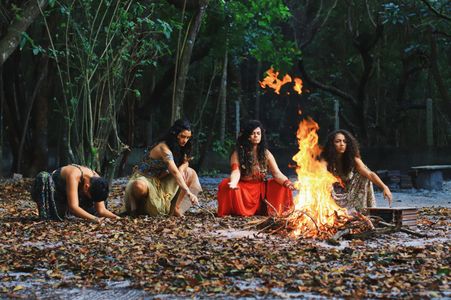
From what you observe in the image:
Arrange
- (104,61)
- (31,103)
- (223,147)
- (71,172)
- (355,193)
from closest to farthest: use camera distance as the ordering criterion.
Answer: (71,172)
(355,193)
(104,61)
(31,103)
(223,147)

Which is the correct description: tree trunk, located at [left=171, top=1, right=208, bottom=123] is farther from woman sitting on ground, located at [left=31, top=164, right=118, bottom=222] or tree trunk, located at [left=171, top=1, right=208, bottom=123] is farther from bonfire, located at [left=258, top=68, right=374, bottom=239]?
bonfire, located at [left=258, top=68, right=374, bottom=239]

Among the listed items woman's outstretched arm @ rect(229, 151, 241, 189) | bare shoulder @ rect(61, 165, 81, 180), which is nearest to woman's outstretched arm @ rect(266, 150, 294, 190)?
woman's outstretched arm @ rect(229, 151, 241, 189)

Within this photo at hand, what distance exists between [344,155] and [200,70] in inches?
498

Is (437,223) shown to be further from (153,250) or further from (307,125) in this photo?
(153,250)

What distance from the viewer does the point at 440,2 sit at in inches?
578

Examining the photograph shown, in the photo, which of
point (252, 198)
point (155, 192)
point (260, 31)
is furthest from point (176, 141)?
point (260, 31)

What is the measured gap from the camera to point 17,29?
33.6 ft

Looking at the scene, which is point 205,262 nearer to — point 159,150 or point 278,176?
point 159,150

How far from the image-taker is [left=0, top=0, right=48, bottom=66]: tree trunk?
10148 millimetres

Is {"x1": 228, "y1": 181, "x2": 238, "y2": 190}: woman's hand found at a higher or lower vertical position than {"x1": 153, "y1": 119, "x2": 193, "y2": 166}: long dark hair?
lower

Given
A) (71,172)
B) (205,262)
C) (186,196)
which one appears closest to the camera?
(205,262)

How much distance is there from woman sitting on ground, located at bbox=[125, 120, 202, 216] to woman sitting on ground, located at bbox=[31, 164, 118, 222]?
0.52 meters

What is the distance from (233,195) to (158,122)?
14036 mm

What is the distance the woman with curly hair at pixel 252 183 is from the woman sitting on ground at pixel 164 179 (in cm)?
49
